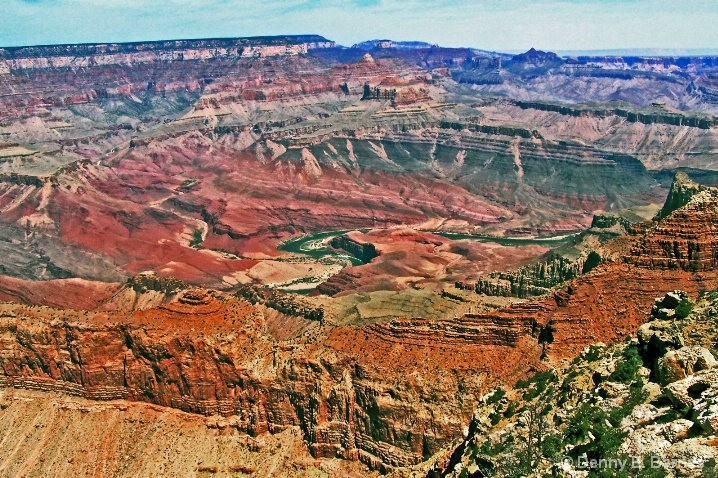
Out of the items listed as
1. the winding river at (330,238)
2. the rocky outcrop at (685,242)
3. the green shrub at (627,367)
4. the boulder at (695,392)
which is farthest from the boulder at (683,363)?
the winding river at (330,238)

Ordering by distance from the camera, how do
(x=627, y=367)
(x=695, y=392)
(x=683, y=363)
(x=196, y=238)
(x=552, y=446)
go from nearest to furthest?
(x=695, y=392)
(x=683, y=363)
(x=552, y=446)
(x=627, y=367)
(x=196, y=238)

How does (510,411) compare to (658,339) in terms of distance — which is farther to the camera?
(510,411)

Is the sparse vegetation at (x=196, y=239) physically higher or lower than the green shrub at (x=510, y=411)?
lower

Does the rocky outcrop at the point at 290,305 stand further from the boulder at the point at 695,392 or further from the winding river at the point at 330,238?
the winding river at the point at 330,238

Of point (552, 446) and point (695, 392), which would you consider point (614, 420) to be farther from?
point (695, 392)

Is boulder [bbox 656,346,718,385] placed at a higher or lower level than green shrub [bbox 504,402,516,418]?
higher

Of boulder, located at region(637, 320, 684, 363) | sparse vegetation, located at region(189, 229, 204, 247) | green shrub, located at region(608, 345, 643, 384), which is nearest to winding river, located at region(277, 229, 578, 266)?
sparse vegetation, located at region(189, 229, 204, 247)

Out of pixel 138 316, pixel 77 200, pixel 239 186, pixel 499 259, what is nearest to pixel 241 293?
pixel 138 316

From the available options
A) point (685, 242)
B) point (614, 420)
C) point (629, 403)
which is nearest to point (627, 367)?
point (629, 403)

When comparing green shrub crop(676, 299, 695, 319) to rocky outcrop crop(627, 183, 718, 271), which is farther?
rocky outcrop crop(627, 183, 718, 271)

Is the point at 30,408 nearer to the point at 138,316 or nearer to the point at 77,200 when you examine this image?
the point at 138,316

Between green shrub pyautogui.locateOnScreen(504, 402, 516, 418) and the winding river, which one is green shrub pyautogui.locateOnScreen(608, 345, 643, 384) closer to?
green shrub pyautogui.locateOnScreen(504, 402, 516, 418)
